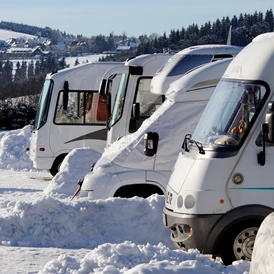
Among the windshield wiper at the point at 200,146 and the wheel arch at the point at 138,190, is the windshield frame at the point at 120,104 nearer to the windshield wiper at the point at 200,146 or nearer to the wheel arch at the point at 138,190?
the wheel arch at the point at 138,190

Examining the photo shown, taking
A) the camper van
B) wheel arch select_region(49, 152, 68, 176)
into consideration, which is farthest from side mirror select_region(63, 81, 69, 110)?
the camper van

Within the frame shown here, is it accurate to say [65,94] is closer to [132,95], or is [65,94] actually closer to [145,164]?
[132,95]

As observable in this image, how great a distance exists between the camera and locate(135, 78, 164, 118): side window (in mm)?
18625

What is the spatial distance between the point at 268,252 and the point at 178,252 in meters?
3.48

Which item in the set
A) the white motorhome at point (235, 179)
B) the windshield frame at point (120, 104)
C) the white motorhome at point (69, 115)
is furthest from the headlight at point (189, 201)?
the white motorhome at point (69, 115)

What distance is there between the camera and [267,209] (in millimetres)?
9352

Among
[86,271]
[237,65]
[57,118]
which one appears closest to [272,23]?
[57,118]

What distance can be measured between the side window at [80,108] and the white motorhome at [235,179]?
1342 centimetres

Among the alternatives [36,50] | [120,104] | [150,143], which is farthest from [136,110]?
[36,50]

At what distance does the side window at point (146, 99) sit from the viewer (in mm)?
18625

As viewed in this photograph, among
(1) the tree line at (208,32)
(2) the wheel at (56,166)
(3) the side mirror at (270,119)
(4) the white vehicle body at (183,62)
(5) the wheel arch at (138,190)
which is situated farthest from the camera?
(1) the tree line at (208,32)

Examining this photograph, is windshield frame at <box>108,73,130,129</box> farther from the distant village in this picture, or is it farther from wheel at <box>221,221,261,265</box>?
the distant village

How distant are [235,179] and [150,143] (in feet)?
11.3

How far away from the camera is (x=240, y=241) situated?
947 centimetres
